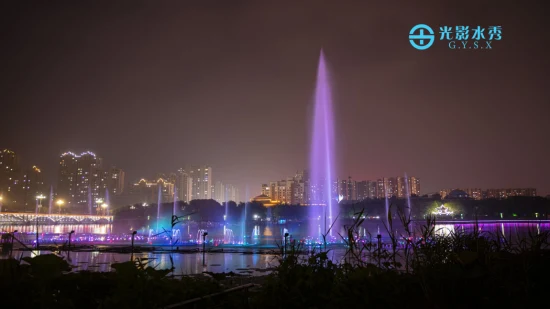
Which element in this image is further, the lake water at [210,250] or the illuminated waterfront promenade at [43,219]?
the illuminated waterfront promenade at [43,219]

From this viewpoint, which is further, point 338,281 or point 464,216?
point 464,216

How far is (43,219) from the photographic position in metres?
132

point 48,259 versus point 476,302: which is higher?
point 48,259

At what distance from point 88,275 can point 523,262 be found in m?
5.83

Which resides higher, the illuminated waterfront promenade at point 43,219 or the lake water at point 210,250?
the illuminated waterfront promenade at point 43,219

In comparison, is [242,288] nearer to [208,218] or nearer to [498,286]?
[498,286]

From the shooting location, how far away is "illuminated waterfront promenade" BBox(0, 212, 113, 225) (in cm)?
11539

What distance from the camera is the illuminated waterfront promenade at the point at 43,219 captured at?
115 meters

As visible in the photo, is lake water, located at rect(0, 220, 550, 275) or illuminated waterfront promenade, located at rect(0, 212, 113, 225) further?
illuminated waterfront promenade, located at rect(0, 212, 113, 225)

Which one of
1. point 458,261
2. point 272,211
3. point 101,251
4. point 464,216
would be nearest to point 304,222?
point 272,211

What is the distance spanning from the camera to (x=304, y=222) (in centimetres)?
12794

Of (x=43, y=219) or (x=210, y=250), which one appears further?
(x=43, y=219)

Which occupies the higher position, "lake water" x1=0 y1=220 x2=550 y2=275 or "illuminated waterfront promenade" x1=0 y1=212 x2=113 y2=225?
"illuminated waterfront promenade" x1=0 y1=212 x2=113 y2=225

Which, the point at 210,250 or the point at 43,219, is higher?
the point at 43,219
